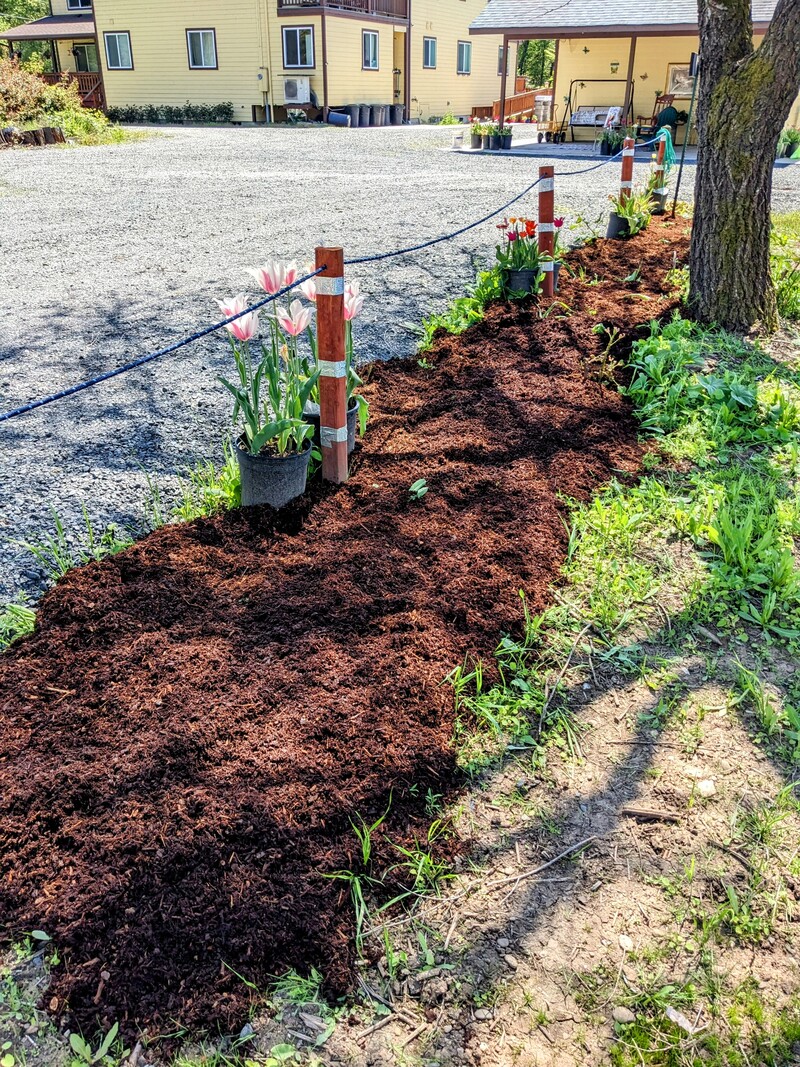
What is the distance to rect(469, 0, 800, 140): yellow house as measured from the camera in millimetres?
18594

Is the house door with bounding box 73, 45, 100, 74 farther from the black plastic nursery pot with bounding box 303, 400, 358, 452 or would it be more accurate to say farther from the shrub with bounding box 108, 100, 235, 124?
the black plastic nursery pot with bounding box 303, 400, 358, 452

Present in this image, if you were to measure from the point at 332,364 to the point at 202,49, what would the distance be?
28.8 metres

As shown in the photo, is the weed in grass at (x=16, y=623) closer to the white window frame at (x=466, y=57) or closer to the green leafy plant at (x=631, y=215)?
Result: the green leafy plant at (x=631, y=215)

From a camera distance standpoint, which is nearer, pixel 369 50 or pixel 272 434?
pixel 272 434

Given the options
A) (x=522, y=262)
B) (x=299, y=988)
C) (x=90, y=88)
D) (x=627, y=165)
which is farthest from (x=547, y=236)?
(x=90, y=88)

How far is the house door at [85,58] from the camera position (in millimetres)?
33281

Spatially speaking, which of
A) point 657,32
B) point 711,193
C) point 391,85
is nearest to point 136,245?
point 711,193

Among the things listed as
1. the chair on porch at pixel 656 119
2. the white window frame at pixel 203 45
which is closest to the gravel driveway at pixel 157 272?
the chair on porch at pixel 656 119

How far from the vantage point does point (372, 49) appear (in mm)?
27953

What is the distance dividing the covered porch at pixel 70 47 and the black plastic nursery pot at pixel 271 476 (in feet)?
104

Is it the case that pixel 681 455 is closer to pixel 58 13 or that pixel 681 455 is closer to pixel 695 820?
pixel 695 820

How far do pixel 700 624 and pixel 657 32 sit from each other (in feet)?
64.7

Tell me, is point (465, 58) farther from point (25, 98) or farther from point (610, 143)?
point (25, 98)

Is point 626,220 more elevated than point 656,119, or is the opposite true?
point 656,119
